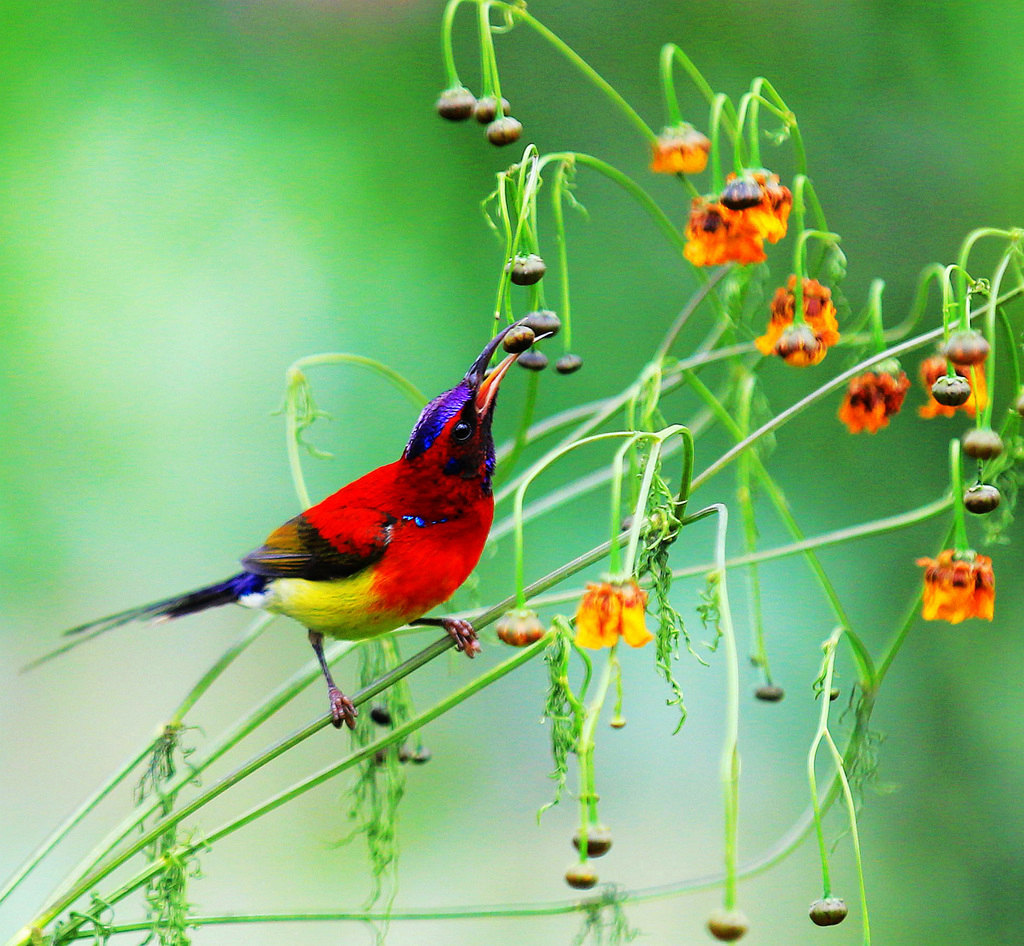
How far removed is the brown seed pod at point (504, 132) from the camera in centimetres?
110

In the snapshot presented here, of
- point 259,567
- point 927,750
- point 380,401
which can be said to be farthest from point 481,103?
point 380,401

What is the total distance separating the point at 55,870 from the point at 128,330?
59.4 inches

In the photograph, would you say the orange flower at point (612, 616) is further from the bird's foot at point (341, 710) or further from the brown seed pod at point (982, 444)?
the bird's foot at point (341, 710)

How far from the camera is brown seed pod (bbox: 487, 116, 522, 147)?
110 centimetres

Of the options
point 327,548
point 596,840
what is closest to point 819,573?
point 596,840

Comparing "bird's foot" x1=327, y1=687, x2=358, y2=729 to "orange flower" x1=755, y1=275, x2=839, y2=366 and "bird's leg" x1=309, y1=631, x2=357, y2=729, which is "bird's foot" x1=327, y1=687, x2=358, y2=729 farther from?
"orange flower" x1=755, y1=275, x2=839, y2=366

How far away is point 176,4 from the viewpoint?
372 centimetres

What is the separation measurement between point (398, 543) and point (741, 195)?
716 mm

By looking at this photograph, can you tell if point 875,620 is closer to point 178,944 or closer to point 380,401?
point 380,401

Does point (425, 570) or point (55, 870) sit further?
point (55, 870)

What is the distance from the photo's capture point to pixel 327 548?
5.44 feet

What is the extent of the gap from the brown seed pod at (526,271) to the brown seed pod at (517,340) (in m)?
0.05

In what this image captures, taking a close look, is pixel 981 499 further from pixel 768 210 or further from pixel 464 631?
pixel 464 631

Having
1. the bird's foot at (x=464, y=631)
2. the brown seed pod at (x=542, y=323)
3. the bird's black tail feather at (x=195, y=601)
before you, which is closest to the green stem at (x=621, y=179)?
the brown seed pod at (x=542, y=323)
